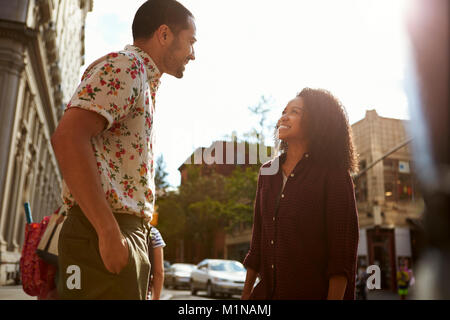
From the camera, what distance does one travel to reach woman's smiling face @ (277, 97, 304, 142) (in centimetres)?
216

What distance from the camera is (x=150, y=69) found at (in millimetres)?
1760

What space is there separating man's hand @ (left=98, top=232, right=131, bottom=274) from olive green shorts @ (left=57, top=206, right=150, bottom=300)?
0.13ft

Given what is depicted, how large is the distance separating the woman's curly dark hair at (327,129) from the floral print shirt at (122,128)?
817mm

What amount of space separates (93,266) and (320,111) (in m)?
1.25

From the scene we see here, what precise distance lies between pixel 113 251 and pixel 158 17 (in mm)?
956

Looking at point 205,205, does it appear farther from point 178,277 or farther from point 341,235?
point 178,277

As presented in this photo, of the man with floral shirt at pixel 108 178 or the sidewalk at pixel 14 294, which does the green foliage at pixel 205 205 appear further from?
the man with floral shirt at pixel 108 178

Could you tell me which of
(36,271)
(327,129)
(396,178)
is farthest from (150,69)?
(396,178)

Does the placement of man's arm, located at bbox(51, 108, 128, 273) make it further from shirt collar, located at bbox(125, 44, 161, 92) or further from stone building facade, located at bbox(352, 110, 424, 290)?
stone building facade, located at bbox(352, 110, 424, 290)

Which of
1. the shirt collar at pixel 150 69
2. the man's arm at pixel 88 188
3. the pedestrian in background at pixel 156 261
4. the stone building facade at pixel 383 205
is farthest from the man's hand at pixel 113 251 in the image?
the stone building facade at pixel 383 205

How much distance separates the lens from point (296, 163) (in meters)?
2.16

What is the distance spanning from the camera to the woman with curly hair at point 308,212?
1.88 metres
